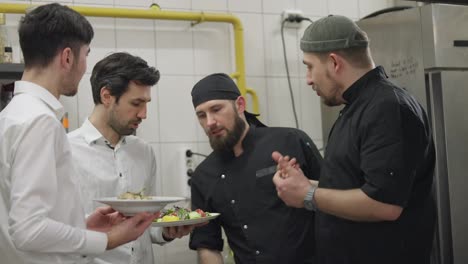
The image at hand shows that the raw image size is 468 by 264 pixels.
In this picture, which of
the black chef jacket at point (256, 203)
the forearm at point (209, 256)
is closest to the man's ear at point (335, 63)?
the black chef jacket at point (256, 203)

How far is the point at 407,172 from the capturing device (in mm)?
1613

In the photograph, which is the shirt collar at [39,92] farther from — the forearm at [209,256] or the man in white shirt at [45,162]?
the forearm at [209,256]

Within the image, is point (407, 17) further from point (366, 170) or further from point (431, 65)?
point (366, 170)

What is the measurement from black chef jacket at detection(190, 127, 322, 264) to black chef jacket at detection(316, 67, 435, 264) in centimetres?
35

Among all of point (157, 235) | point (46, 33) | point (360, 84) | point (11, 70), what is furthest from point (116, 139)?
point (360, 84)

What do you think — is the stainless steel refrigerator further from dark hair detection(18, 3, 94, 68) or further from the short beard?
dark hair detection(18, 3, 94, 68)

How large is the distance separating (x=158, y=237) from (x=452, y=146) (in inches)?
61.4

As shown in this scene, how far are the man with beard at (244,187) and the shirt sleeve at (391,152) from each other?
2.12ft

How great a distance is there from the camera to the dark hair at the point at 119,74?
7.38ft

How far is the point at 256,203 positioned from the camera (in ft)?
7.55

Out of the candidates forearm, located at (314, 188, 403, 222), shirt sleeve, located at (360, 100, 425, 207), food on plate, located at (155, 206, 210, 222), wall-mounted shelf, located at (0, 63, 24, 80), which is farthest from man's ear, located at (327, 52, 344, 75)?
wall-mounted shelf, located at (0, 63, 24, 80)

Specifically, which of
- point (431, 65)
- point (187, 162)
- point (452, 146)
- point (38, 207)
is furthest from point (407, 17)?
point (38, 207)

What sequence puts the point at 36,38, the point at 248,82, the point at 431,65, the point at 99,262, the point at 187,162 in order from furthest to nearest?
1. the point at 248,82
2. the point at 187,162
3. the point at 431,65
4. the point at 99,262
5. the point at 36,38

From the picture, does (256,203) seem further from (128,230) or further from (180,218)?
(128,230)
